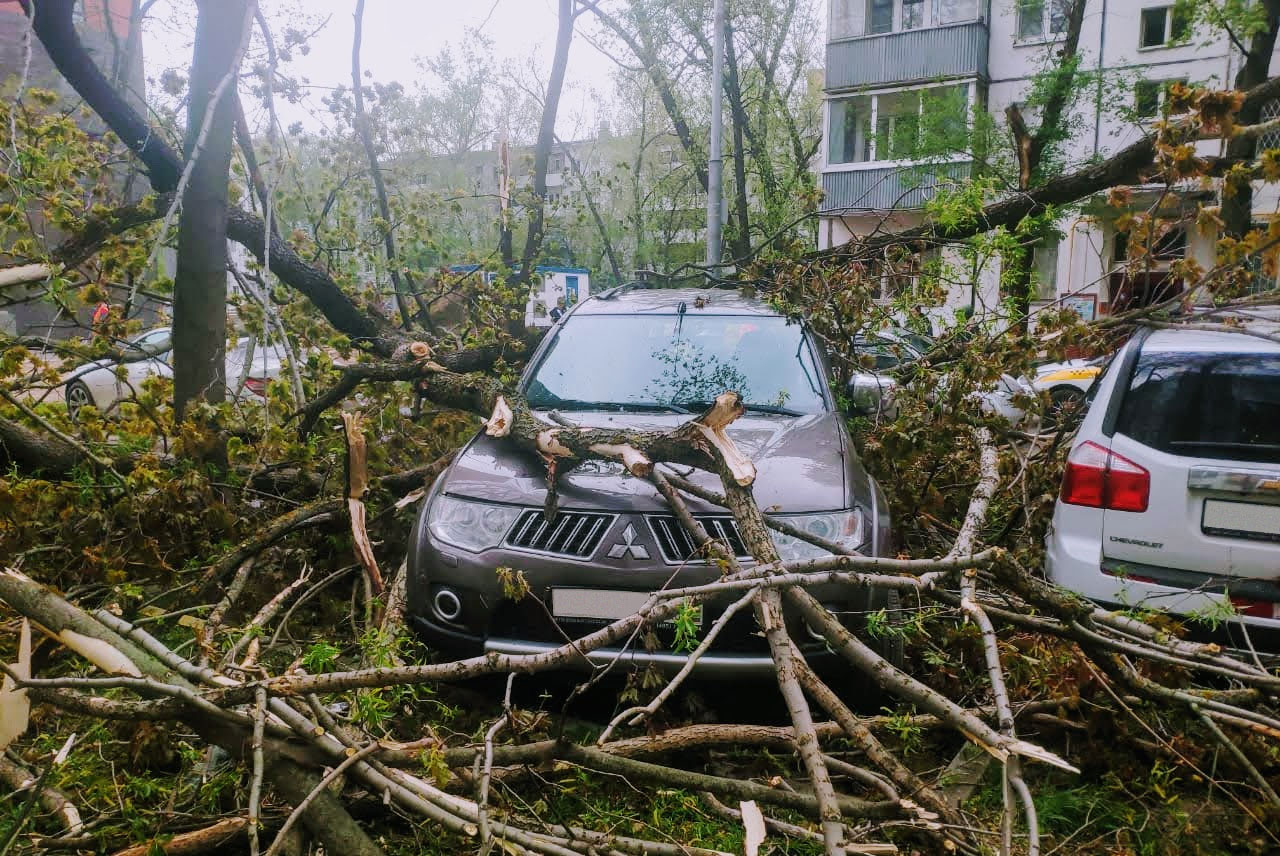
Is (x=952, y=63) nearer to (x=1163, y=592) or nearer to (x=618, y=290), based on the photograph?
(x=618, y=290)

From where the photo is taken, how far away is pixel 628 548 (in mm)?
3354

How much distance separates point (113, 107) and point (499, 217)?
4.98 meters

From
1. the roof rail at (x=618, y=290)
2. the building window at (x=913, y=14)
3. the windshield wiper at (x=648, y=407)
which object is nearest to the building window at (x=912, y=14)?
the building window at (x=913, y=14)

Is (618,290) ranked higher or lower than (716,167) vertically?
lower

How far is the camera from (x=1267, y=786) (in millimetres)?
2803

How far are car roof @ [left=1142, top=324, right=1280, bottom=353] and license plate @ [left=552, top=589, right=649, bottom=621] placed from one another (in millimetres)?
2546

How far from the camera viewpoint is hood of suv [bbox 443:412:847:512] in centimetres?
353

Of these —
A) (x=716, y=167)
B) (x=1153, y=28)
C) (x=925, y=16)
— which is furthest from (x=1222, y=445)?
(x=1153, y=28)

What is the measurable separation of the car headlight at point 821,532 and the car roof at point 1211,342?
5.49 feet

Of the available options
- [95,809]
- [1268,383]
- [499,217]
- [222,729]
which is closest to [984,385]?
[1268,383]

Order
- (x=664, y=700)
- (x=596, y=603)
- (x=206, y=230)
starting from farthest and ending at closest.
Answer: (x=206, y=230), (x=596, y=603), (x=664, y=700)

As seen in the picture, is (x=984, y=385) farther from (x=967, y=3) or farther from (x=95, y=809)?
(x=967, y=3)

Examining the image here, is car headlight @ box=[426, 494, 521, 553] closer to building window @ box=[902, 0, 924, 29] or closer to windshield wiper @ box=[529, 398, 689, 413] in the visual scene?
windshield wiper @ box=[529, 398, 689, 413]

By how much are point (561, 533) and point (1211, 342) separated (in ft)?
9.50
